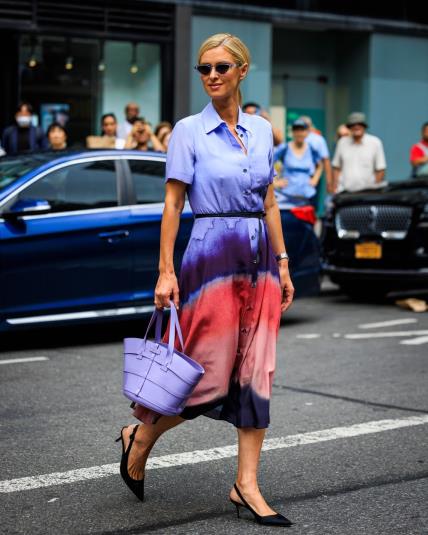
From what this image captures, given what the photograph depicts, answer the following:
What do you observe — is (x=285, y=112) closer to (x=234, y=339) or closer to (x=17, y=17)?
(x=17, y=17)

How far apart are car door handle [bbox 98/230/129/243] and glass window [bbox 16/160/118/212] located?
25 centimetres

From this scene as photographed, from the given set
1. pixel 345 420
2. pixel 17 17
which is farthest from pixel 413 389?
pixel 17 17

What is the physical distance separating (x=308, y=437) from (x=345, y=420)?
504 mm

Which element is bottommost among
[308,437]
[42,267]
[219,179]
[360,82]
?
[308,437]

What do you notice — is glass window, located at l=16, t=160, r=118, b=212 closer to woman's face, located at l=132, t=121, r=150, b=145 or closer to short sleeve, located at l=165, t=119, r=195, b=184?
woman's face, located at l=132, t=121, r=150, b=145

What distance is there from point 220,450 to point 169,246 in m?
1.54

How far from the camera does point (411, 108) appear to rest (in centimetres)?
2216

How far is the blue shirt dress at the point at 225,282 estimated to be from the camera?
4.73 metres

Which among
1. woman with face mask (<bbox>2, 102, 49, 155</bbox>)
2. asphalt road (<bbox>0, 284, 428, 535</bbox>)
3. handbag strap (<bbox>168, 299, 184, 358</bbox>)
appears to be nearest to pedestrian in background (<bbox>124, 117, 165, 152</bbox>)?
woman with face mask (<bbox>2, 102, 49, 155</bbox>)

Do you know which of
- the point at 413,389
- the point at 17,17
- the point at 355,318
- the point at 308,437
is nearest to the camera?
the point at 308,437

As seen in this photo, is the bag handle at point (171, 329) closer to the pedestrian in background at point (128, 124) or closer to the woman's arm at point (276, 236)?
the woman's arm at point (276, 236)

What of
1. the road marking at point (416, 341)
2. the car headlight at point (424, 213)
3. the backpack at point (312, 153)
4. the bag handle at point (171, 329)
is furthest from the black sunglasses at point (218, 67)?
the backpack at point (312, 153)

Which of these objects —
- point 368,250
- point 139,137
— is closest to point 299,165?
point 139,137

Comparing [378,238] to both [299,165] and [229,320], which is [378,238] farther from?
[229,320]
